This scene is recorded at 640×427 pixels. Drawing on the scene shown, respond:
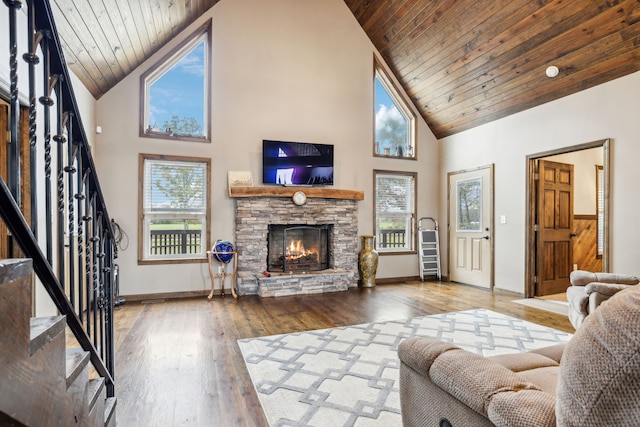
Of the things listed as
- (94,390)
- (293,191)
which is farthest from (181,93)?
(94,390)

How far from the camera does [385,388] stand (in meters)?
2.27

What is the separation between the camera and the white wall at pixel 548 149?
12.9 feet

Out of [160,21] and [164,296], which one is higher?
[160,21]

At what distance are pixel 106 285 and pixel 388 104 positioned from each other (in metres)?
5.71

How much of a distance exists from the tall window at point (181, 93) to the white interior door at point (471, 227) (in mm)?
4507

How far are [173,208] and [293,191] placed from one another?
180cm

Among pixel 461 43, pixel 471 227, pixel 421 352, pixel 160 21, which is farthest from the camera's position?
pixel 471 227

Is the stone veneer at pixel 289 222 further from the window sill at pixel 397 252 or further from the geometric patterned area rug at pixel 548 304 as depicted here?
the geometric patterned area rug at pixel 548 304

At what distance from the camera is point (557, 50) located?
4199mm

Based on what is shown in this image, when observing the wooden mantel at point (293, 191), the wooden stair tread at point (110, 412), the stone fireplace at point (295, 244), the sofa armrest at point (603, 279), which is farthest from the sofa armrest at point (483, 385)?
the wooden mantel at point (293, 191)

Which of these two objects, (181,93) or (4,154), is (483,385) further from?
(181,93)

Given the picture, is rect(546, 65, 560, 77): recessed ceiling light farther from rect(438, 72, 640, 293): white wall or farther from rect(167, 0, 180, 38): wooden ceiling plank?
rect(167, 0, 180, 38): wooden ceiling plank

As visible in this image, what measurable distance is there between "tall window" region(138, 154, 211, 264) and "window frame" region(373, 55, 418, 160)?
3133 millimetres

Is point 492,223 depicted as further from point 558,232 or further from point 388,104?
point 388,104
